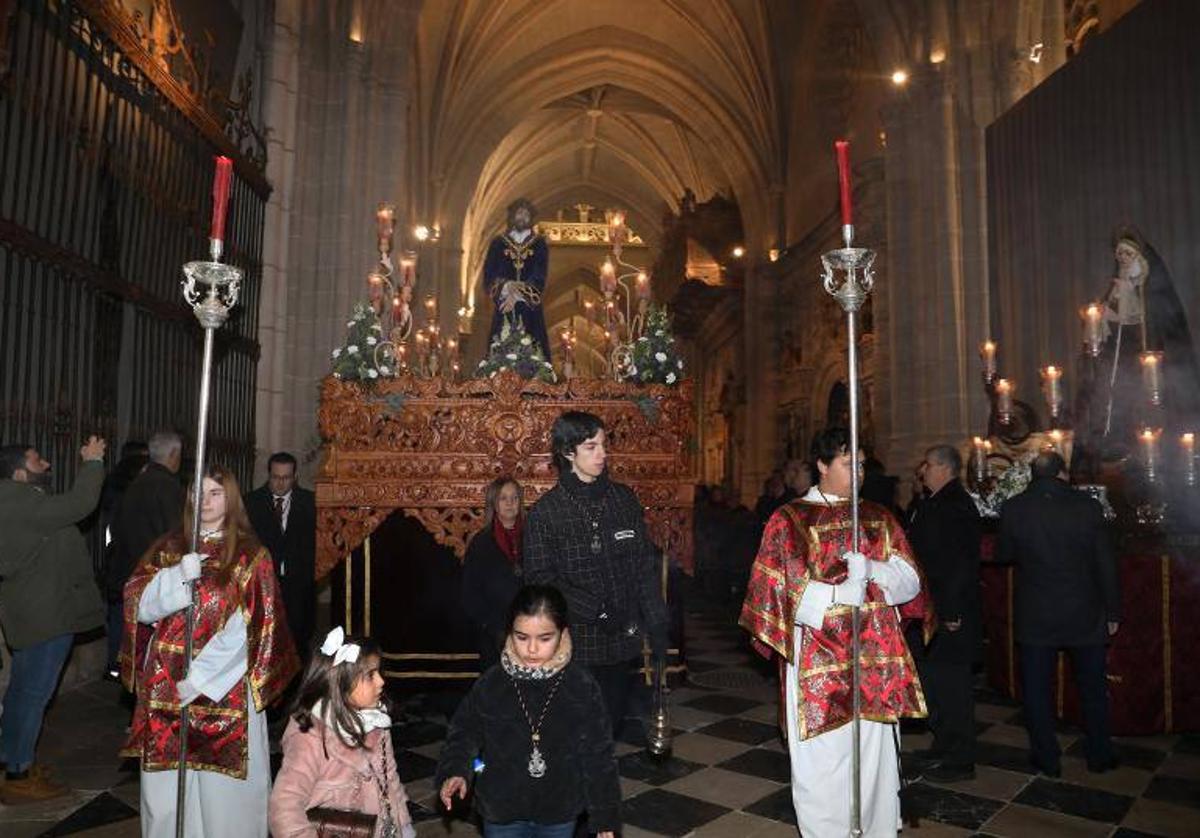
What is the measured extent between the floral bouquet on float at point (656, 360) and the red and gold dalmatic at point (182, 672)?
123 inches

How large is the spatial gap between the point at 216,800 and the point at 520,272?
4.48 m

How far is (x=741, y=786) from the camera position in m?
4.12

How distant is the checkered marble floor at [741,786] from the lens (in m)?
3.59

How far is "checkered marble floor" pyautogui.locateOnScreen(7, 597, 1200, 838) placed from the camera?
3.59 metres

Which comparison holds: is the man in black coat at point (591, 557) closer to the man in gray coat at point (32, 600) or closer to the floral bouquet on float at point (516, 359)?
the man in gray coat at point (32, 600)

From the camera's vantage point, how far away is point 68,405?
222 inches

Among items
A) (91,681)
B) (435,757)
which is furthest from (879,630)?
(91,681)

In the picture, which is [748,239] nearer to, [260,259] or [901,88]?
[901,88]

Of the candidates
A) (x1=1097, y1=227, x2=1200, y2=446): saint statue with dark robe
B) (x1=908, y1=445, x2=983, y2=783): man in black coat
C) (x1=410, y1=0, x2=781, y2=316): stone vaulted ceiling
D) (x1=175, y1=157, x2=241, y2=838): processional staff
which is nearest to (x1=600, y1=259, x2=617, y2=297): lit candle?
(x1=908, y1=445, x2=983, y2=783): man in black coat

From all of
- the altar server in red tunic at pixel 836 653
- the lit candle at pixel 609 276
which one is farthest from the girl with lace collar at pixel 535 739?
→ the lit candle at pixel 609 276

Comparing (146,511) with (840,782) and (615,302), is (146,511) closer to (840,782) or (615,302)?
(615,302)

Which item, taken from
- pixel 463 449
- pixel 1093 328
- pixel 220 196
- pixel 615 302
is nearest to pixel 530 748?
pixel 220 196

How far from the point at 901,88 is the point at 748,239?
32.7 ft

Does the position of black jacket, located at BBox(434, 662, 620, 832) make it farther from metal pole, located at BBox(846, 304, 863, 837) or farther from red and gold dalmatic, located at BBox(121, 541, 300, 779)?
red and gold dalmatic, located at BBox(121, 541, 300, 779)
